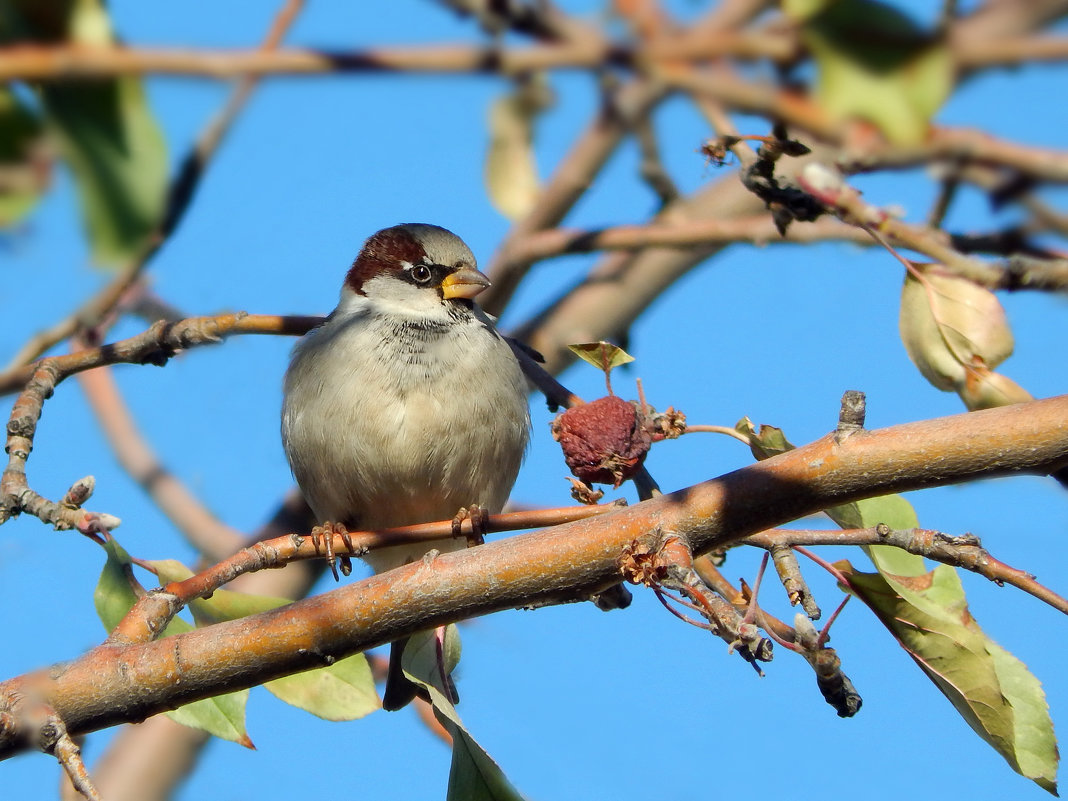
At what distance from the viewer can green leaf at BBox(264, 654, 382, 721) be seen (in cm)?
253

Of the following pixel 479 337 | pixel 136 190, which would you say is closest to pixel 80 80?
pixel 136 190

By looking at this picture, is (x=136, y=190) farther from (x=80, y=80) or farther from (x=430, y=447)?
(x=430, y=447)

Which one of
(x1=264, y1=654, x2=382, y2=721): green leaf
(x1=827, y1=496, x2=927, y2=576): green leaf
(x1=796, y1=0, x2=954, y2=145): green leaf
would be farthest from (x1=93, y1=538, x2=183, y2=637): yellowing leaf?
(x1=796, y1=0, x2=954, y2=145): green leaf

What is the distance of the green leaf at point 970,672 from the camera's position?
7.11 ft

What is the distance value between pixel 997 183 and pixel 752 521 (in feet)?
3.78

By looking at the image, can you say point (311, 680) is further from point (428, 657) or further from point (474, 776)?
point (474, 776)

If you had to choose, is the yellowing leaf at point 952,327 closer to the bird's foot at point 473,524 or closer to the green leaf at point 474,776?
the bird's foot at point 473,524

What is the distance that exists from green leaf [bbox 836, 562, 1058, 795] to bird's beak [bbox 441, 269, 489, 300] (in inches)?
72.8

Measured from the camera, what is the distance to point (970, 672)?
219 centimetres

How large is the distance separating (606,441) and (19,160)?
1557mm

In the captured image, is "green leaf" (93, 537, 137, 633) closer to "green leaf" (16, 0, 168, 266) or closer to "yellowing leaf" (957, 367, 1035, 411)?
"yellowing leaf" (957, 367, 1035, 411)

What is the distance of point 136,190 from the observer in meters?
0.79

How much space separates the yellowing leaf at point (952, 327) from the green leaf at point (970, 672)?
42cm

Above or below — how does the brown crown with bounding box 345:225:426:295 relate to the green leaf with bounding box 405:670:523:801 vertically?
above
